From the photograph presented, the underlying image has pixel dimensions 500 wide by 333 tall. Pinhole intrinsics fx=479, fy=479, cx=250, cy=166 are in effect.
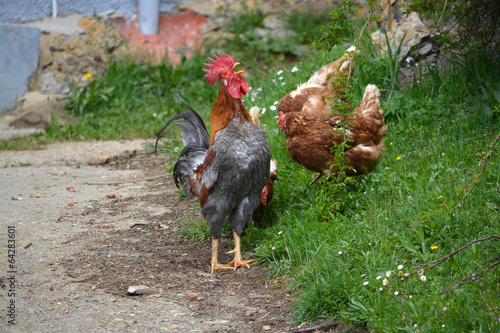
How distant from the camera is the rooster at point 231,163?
3.84 metres

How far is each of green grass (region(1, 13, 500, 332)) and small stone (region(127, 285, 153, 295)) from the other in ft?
3.17

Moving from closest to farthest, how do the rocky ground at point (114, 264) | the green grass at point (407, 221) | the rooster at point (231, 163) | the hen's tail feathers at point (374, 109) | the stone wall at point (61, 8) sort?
the green grass at point (407, 221), the rocky ground at point (114, 264), the rooster at point (231, 163), the hen's tail feathers at point (374, 109), the stone wall at point (61, 8)

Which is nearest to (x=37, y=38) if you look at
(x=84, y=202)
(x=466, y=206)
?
(x=84, y=202)

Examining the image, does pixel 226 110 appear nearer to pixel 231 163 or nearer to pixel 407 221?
pixel 231 163

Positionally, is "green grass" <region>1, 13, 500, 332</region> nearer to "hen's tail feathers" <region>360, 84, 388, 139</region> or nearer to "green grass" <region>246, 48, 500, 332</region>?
"green grass" <region>246, 48, 500, 332</region>

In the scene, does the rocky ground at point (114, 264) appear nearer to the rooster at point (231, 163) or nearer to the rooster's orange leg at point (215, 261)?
the rooster's orange leg at point (215, 261)

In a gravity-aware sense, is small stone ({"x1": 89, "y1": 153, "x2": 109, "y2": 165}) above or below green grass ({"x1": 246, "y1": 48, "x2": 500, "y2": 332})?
below

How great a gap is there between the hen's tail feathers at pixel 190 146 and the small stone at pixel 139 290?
1230 mm

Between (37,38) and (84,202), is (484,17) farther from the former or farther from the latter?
(37,38)

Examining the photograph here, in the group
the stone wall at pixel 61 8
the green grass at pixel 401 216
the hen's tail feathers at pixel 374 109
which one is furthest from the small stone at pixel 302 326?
the stone wall at pixel 61 8

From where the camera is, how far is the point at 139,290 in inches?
137

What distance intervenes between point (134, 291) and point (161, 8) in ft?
21.8

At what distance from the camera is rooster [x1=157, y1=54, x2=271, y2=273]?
12.6ft

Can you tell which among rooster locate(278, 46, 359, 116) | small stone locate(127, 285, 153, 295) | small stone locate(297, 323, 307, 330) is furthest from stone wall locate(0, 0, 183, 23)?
small stone locate(297, 323, 307, 330)
